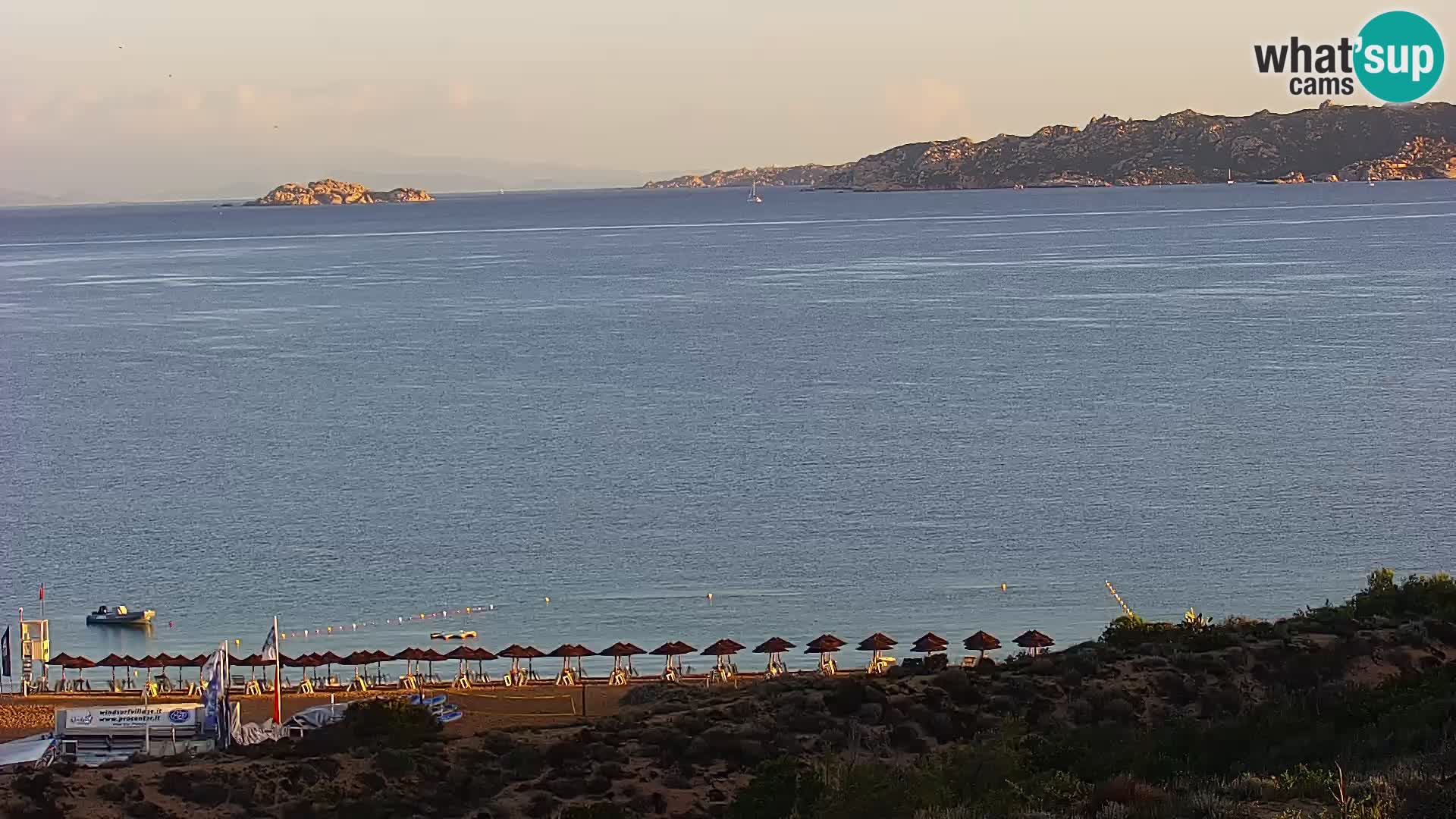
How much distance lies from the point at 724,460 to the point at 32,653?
20.9 metres

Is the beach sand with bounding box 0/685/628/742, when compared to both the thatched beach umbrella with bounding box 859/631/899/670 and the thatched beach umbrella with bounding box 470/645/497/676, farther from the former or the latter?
the thatched beach umbrella with bounding box 859/631/899/670

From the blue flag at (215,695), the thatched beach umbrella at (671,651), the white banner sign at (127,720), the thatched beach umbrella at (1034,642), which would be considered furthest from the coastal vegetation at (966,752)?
the thatched beach umbrella at (671,651)

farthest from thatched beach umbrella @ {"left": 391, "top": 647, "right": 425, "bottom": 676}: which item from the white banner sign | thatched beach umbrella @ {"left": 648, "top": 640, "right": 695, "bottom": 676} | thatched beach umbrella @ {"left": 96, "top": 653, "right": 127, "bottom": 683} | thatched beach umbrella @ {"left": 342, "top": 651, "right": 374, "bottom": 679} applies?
the white banner sign

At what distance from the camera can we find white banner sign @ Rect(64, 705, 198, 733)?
20.7 meters

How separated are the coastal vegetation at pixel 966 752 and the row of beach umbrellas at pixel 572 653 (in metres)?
4.59

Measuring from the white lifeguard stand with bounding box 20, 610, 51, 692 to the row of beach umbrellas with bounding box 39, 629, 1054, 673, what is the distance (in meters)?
0.38

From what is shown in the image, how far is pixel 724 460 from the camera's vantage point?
46.6 m

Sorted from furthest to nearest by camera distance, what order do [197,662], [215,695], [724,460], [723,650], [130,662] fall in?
[724,460], [197,662], [130,662], [723,650], [215,695]

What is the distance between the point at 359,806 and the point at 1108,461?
107 feet

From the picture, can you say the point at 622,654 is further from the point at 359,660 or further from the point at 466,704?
the point at 359,660

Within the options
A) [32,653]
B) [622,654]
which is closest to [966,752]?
[622,654]

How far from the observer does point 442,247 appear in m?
167

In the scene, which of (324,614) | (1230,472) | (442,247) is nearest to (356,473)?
Result: (324,614)

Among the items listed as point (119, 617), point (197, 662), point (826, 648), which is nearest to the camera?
point (826, 648)
